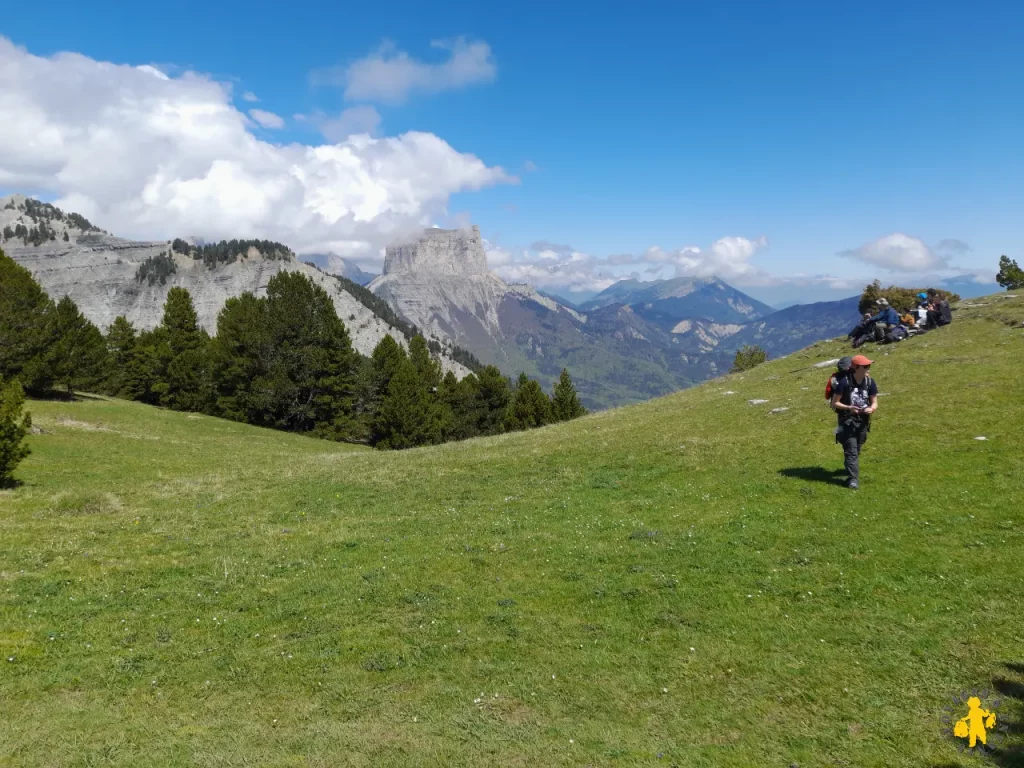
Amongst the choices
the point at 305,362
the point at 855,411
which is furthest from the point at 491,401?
the point at 855,411

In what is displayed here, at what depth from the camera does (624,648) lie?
10.7 m

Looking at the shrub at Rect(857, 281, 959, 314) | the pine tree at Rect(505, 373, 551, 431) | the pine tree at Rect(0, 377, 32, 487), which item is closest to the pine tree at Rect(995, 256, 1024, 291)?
the shrub at Rect(857, 281, 959, 314)

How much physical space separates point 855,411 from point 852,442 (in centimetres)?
108

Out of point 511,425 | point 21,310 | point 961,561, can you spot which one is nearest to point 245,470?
point 961,561

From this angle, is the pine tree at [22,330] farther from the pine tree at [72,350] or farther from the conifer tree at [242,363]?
the conifer tree at [242,363]

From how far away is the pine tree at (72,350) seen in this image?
53.9m

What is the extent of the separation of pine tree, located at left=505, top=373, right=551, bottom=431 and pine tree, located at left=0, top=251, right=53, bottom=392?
53790 millimetres

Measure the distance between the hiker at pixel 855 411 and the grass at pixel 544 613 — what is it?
1.01 m

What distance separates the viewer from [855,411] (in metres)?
19.3

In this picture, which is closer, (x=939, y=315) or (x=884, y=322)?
(x=884, y=322)

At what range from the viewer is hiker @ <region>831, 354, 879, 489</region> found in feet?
62.5

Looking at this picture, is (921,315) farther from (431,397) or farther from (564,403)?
(431,397)

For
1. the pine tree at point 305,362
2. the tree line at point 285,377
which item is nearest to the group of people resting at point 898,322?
the tree line at point 285,377

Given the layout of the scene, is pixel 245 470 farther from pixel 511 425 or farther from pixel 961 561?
pixel 511 425
